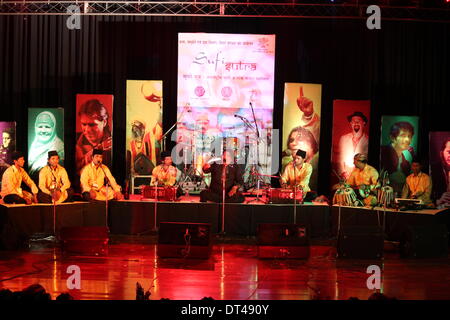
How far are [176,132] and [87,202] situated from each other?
2.91 metres

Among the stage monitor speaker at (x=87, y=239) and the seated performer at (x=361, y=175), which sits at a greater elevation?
the seated performer at (x=361, y=175)

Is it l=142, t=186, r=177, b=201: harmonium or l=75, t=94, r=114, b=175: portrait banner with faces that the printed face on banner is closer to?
l=75, t=94, r=114, b=175: portrait banner with faces

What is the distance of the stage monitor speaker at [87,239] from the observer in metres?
8.00

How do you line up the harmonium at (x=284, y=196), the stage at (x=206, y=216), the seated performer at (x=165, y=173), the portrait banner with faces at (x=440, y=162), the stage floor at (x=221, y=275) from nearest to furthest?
the stage floor at (x=221, y=275) → the stage at (x=206, y=216) → the harmonium at (x=284, y=196) → the seated performer at (x=165, y=173) → the portrait banner with faces at (x=440, y=162)

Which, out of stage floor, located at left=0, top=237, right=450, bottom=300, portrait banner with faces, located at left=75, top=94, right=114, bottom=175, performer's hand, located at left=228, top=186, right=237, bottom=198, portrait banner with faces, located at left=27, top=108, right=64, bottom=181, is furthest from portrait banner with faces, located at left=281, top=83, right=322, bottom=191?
portrait banner with faces, located at left=27, top=108, right=64, bottom=181

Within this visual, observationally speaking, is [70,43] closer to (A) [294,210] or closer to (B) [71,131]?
(B) [71,131]

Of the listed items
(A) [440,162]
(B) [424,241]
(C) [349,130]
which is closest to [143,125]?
(C) [349,130]

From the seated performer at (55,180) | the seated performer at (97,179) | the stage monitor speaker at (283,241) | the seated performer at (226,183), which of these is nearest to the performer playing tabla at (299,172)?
the seated performer at (226,183)

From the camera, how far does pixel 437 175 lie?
11289 millimetres

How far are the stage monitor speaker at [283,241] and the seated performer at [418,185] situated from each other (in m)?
3.31

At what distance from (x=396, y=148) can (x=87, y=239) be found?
6091mm

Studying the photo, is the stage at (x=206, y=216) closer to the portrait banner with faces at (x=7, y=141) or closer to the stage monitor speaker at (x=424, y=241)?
the stage monitor speaker at (x=424, y=241)

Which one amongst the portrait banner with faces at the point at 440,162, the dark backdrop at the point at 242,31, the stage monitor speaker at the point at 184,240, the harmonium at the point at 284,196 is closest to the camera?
the stage monitor speaker at the point at 184,240

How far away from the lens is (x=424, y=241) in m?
8.23
